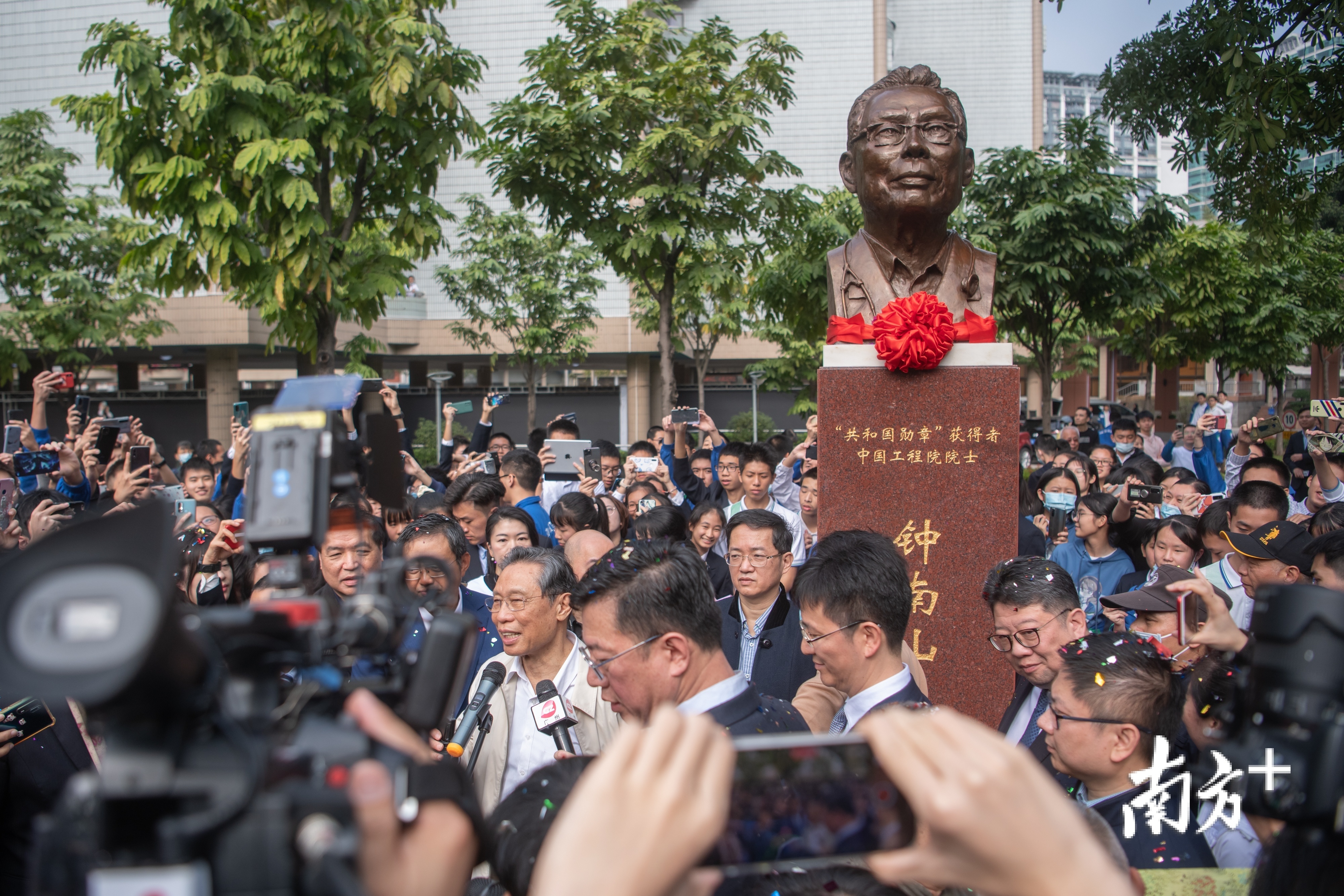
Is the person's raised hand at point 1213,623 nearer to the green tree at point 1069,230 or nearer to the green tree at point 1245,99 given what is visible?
the green tree at point 1245,99

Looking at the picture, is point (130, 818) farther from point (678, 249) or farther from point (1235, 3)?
point (678, 249)

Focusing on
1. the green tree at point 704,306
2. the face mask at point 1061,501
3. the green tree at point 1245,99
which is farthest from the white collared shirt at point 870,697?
the green tree at point 704,306

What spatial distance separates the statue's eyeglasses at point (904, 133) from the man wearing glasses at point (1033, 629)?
2.79m

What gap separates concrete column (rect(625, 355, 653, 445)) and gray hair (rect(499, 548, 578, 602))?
23.0m

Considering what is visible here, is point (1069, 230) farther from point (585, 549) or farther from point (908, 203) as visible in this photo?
point (585, 549)

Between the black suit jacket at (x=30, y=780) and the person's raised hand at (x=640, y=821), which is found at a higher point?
the person's raised hand at (x=640, y=821)

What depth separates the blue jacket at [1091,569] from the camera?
5410 millimetres

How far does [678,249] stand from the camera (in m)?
10.6

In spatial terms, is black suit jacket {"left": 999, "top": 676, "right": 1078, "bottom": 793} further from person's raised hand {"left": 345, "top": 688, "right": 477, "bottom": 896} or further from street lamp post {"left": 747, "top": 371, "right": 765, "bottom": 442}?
street lamp post {"left": 747, "top": 371, "right": 765, "bottom": 442}

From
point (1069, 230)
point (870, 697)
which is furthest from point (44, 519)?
point (1069, 230)

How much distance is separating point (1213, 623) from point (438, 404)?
61.2 ft

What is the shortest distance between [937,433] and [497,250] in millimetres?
17064

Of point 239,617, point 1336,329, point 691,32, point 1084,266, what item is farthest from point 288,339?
point 1336,329

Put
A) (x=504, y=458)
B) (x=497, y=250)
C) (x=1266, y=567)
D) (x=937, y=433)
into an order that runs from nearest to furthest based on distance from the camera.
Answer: (x=1266, y=567)
(x=937, y=433)
(x=504, y=458)
(x=497, y=250)
